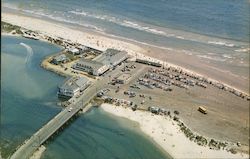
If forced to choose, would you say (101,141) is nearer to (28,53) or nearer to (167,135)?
(167,135)

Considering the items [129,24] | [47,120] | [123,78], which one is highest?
[129,24]

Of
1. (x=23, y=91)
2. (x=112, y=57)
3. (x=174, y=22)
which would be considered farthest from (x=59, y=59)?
(x=174, y=22)

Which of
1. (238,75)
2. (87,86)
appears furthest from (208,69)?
(87,86)

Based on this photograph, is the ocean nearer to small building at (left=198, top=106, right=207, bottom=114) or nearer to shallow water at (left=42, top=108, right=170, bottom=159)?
small building at (left=198, top=106, right=207, bottom=114)

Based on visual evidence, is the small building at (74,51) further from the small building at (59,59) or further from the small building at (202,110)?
the small building at (202,110)

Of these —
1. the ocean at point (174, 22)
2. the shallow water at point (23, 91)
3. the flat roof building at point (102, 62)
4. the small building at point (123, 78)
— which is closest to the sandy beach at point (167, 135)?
the small building at point (123, 78)
